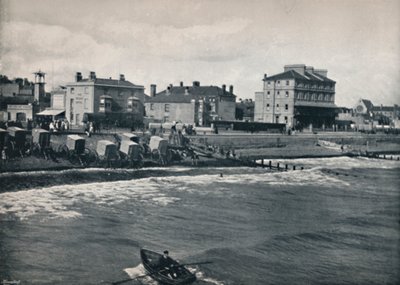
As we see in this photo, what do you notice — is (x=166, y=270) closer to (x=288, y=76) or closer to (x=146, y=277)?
(x=146, y=277)

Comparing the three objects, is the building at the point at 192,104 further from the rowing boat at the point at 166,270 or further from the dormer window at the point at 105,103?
the rowing boat at the point at 166,270

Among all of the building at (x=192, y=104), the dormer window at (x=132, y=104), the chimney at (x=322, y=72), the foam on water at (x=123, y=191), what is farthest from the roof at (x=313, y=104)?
the foam on water at (x=123, y=191)

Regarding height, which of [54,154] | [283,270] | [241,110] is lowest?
[283,270]

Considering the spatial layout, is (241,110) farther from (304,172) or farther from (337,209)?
(337,209)

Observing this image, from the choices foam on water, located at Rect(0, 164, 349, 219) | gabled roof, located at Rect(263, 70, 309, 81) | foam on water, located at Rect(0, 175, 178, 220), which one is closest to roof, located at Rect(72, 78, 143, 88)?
gabled roof, located at Rect(263, 70, 309, 81)

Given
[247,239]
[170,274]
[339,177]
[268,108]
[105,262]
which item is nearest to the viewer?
[170,274]

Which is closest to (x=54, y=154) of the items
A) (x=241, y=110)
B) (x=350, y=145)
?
(x=350, y=145)

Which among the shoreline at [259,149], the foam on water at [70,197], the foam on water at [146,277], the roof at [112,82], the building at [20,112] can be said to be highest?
the roof at [112,82]
